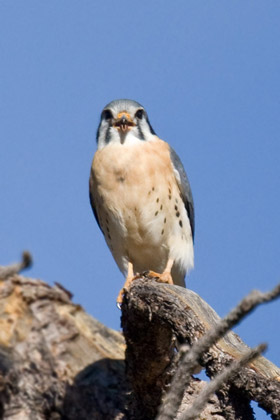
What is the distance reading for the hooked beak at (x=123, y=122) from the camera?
6.99 metres

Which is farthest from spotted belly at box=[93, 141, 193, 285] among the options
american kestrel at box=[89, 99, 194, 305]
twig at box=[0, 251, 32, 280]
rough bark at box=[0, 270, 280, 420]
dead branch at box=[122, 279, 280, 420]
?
twig at box=[0, 251, 32, 280]

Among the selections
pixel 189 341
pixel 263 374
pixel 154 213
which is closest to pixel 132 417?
pixel 189 341

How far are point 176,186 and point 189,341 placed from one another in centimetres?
320

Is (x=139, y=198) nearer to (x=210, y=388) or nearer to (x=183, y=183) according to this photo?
(x=183, y=183)

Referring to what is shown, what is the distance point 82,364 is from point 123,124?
3.75m

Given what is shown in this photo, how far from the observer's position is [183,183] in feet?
23.1

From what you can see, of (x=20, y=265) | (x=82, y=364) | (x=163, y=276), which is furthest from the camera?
(x=163, y=276)

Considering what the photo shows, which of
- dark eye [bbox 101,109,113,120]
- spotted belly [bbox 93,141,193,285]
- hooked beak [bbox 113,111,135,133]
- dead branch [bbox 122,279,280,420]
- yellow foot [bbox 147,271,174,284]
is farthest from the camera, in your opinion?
dark eye [bbox 101,109,113,120]

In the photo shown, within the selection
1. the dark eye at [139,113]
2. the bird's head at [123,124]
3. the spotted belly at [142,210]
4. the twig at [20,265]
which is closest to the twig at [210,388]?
the twig at [20,265]

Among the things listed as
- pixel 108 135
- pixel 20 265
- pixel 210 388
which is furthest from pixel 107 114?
pixel 20 265

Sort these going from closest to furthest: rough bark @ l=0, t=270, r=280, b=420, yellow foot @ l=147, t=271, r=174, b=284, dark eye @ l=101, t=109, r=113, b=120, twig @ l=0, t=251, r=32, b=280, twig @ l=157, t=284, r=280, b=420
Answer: twig @ l=0, t=251, r=32, b=280
twig @ l=157, t=284, r=280, b=420
rough bark @ l=0, t=270, r=280, b=420
yellow foot @ l=147, t=271, r=174, b=284
dark eye @ l=101, t=109, r=113, b=120

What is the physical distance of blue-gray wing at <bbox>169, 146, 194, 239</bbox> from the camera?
7.01 m

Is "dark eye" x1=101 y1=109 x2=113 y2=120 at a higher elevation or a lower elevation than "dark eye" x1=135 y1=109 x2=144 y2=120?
lower

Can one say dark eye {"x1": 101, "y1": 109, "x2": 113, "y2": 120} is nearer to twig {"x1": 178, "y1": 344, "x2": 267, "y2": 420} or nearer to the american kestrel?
the american kestrel
